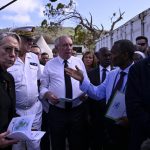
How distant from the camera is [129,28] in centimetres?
1218

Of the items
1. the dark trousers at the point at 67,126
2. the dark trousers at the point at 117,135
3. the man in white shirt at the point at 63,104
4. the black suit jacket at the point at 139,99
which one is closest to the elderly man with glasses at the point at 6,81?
the black suit jacket at the point at 139,99

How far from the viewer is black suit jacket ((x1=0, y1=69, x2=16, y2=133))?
351cm

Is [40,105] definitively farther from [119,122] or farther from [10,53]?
[10,53]

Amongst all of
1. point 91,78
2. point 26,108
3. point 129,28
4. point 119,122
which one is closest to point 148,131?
point 119,122

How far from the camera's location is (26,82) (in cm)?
502

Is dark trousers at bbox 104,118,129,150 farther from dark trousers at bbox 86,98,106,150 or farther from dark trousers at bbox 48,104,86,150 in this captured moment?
dark trousers at bbox 86,98,106,150

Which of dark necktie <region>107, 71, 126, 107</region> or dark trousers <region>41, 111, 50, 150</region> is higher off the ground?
dark necktie <region>107, 71, 126, 107</region>

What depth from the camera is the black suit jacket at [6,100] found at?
3.51 metres

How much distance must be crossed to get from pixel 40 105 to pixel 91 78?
1288mm

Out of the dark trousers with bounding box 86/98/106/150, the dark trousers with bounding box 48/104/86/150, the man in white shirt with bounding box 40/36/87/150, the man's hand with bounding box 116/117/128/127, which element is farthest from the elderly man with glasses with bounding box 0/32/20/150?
the dark trousers with bounding box 86/98/106/150

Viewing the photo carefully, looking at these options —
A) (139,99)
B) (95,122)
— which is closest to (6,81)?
(139,99)

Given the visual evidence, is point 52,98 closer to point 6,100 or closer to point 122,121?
point 122,121

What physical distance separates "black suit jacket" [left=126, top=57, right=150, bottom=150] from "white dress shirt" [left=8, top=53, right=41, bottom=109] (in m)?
1.77

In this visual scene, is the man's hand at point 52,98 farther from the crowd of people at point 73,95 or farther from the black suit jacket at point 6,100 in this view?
the black suit jacket at point 6,100
